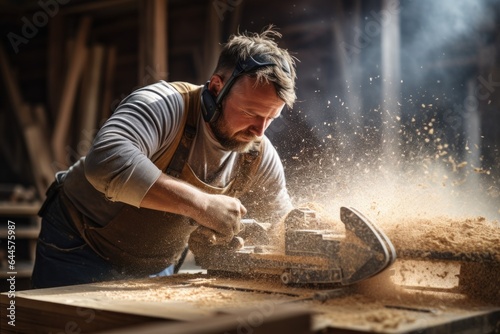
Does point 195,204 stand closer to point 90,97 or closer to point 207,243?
point 207,243

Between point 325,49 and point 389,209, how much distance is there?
3520mm

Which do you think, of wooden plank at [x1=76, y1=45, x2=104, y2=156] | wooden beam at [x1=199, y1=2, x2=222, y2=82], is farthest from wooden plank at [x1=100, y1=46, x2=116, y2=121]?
wooden beam at [x1=199, y1=2, x2=222, y2=82]

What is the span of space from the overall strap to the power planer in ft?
1.44

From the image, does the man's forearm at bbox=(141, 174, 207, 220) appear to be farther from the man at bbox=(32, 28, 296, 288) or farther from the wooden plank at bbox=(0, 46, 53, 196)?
the wooden plank at bbox=(0, 46, 53, 196)

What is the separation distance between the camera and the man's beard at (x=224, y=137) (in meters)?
2.92

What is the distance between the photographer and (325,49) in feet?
19.7

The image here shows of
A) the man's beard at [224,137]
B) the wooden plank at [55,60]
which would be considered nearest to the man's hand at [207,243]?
the man's beard at [224,137]

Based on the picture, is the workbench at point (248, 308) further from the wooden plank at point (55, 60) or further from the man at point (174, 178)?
the wooden plank at point (55, 60)

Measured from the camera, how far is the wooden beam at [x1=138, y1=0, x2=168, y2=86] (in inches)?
193

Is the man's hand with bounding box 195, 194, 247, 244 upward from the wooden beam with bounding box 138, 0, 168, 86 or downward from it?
downward

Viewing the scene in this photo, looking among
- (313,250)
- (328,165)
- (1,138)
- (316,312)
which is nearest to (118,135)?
(313,250)

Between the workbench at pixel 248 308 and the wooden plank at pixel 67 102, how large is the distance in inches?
179

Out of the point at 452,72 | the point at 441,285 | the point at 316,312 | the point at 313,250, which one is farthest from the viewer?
the point at 452,72

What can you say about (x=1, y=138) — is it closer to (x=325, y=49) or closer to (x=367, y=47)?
(x=325, y=49)
